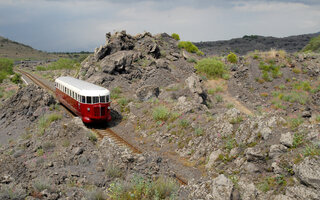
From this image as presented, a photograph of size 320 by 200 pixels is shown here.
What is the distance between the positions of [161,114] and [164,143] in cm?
294

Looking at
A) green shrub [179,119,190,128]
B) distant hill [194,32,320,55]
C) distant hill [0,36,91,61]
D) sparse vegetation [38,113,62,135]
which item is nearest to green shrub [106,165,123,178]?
green shrub [179,119,190,128]

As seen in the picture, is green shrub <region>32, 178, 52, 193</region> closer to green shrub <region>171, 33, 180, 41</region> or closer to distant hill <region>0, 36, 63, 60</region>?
green shrub <region>171, 33, 180, 41</region>

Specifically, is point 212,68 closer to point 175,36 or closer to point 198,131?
point 175,36

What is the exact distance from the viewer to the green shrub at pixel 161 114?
62.2 feet

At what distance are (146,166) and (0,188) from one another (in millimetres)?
5615

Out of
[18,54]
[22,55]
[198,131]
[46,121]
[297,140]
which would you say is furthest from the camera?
[18,54]

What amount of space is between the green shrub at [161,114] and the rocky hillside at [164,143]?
0.08m

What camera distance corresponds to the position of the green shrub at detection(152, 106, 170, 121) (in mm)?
18953

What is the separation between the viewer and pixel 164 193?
875 centimetres

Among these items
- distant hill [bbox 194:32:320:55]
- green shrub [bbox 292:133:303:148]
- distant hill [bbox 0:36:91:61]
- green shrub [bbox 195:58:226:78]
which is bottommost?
distant hill [bbox 0:36:91:61]

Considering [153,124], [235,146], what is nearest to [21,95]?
[153,124]

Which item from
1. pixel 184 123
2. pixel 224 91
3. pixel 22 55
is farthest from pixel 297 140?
pixel 22 55

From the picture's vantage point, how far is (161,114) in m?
19.1

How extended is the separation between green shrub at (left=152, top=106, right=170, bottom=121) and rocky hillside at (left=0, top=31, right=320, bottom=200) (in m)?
0.08
